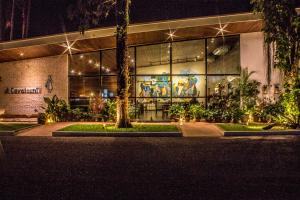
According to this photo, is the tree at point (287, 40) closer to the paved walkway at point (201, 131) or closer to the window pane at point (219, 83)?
the paved walkway at point (201, 131)

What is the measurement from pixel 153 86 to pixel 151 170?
1617 centimetres

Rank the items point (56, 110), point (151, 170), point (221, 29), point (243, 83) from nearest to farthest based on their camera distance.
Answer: point (151, 170) → point (243, 83) → point (56, 110) → point (221, 29)

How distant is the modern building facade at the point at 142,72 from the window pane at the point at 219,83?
0.01m

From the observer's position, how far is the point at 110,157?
10.9 metres

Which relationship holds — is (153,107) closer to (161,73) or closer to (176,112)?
(161,73)

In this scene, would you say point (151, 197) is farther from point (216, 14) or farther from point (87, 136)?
point (216, 14)

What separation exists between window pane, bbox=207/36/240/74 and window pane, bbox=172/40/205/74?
0.45 m

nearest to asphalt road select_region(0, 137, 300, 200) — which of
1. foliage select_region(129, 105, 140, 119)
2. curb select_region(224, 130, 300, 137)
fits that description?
curb select_region(224, 130, 300, 137)

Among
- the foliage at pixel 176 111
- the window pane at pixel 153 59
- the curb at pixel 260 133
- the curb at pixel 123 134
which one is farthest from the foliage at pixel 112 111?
the curb at pixel 260 133

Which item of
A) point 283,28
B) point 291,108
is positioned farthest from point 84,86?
point 291,108

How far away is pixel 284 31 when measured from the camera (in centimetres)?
1867

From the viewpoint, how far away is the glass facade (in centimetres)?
2466

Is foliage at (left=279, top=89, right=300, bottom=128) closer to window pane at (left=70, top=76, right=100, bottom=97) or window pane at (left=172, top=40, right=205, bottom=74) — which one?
window pane at (left=172, top=40, right=205, bottom=74)

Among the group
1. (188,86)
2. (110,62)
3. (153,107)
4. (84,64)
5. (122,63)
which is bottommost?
(153,107)
